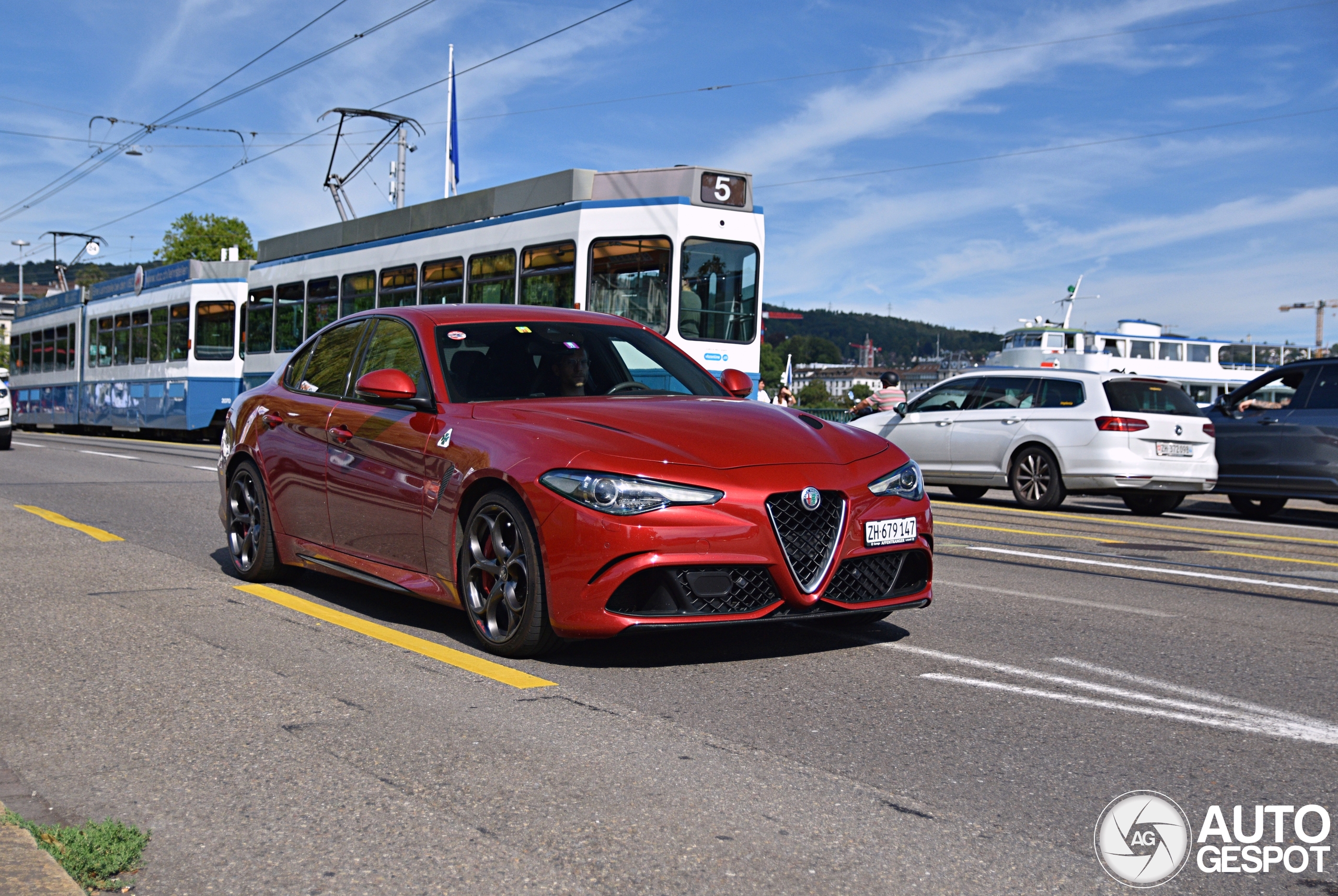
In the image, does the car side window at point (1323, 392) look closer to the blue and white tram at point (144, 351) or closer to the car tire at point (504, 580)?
the car tire at point (504, 580)

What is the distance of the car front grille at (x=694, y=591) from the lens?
4734mm

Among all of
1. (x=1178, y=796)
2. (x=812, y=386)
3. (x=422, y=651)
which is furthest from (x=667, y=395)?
(x=812, y=386)

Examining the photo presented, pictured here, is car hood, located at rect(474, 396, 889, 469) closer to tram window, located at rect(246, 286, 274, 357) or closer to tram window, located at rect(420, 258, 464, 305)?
tram window, located at rect(420, 258, 464, 305)

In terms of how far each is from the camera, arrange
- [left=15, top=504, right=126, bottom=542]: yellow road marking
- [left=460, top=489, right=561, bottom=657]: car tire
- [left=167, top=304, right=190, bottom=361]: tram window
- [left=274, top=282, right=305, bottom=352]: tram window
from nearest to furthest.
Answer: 1. [left=460, top=489, right=561, bottom=657]: car tire
2. [left=15, top=504, right=126, bottom=542]: yellow road marking
3. [left=274, top=282, right=305, bottom=352]: tram window
4. [left=167, top=304, right=190, bottom=361]: tram window

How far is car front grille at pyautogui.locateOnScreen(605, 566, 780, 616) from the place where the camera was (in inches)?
186

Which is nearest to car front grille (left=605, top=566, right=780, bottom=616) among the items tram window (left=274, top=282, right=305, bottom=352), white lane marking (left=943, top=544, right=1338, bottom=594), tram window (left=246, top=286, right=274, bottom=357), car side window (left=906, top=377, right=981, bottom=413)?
white lane marking (left=943, top=544, right=1338, bottom=594)

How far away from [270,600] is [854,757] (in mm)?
3871

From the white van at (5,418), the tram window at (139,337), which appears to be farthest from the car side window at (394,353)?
the tram window at (139,337)

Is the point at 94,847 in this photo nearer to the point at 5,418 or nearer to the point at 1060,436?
the point at 1060,436

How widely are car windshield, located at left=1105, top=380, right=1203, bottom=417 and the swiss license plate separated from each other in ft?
30.4

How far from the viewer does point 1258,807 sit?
3408 mm

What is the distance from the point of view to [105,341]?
32.7 m

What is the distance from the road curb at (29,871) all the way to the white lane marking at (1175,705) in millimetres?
→ 3158

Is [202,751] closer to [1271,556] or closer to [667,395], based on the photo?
[667,395]
